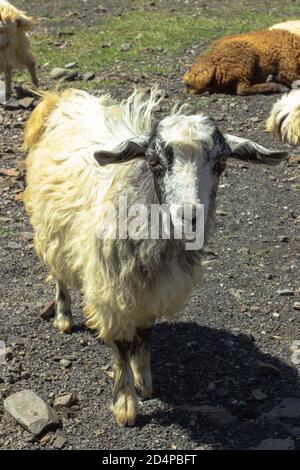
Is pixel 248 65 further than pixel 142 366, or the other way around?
pixel 248 65

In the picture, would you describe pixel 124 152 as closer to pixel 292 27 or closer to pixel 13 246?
pixel 13 246

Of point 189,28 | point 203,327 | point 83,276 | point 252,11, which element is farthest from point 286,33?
point 83,276

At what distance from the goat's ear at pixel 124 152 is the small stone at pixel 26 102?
6.78 metres

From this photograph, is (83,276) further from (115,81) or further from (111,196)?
(115,81)

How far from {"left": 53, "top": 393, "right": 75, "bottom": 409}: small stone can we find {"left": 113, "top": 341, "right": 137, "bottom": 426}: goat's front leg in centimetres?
29

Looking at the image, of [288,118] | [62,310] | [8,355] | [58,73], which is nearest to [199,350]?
[62,310]

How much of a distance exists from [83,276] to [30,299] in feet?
4.98

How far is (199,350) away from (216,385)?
1.50 ft

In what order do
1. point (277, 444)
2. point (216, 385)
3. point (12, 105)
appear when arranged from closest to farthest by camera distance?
point (277, 444) < point (216, 385) < point (12, 105)

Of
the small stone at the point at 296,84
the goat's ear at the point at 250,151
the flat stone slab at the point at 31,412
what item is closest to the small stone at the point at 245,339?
the flat stone slab at the point at 31,412

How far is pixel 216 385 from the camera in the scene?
227 inches

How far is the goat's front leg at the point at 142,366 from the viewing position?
18.5 feet

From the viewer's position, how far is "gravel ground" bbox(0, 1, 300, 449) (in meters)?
5.27

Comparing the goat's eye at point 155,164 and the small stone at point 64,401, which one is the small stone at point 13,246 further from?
the goat's eye at point 155,164
